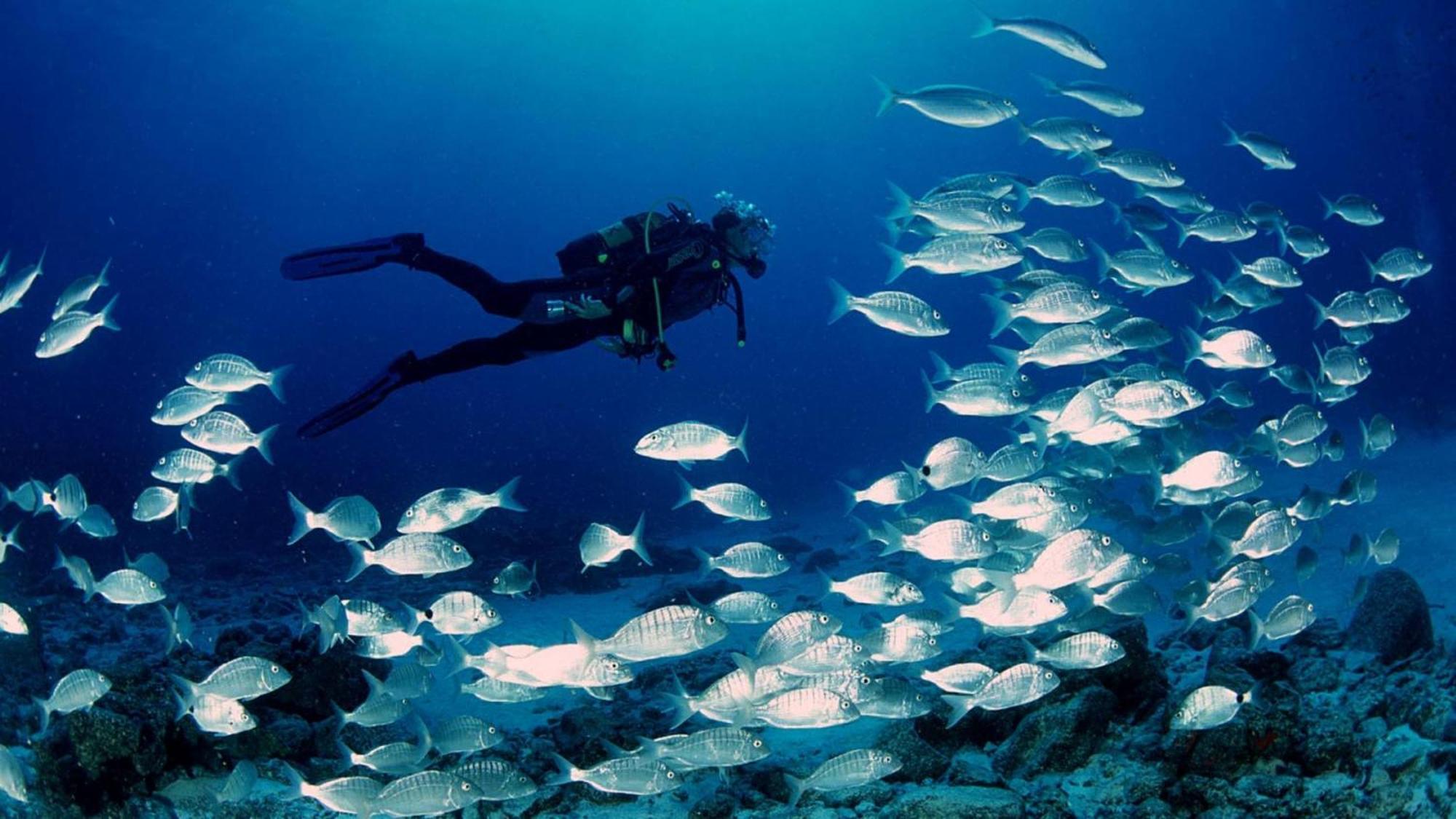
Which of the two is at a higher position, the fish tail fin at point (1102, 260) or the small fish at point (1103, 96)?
the small fish at point (1103, 96)

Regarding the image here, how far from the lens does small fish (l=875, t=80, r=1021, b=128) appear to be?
6.77 metres

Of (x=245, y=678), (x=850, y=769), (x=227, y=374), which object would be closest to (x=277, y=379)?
(x=227, y=374)

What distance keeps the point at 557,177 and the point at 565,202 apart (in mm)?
8812

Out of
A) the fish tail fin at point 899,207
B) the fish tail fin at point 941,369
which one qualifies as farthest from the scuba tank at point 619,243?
the fish tail fin at point 941,369

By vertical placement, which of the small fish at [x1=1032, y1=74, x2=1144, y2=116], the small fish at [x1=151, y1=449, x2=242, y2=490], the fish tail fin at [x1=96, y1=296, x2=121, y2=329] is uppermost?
the small fish at [x1=1032, y1=74, x2=1144, y2=116]

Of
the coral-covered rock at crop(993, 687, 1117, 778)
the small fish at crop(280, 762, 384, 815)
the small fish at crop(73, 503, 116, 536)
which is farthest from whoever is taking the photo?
the small fish at crop(73, 503, 116, 536)

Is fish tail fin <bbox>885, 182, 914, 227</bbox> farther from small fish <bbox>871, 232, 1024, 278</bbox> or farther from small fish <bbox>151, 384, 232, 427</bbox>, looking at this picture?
small fish <bbox>151, 384, 232, 427</bbox>

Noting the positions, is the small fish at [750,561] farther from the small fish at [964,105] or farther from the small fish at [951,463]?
the small fish at [964,105]

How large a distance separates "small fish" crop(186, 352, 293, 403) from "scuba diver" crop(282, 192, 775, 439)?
59 centimetres

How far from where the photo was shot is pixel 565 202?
95625 mm

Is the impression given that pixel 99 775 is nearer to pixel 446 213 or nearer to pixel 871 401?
pixel 871 401

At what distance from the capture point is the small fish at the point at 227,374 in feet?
22.8

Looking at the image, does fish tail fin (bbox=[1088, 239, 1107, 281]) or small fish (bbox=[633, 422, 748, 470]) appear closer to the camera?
small fish (bbox=[633, 422, 748, 470])

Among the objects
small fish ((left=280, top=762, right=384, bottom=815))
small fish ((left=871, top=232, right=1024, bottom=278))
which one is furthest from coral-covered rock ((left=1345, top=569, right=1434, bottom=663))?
small fish ((left=280, top=762, right=384, bottom=815))
